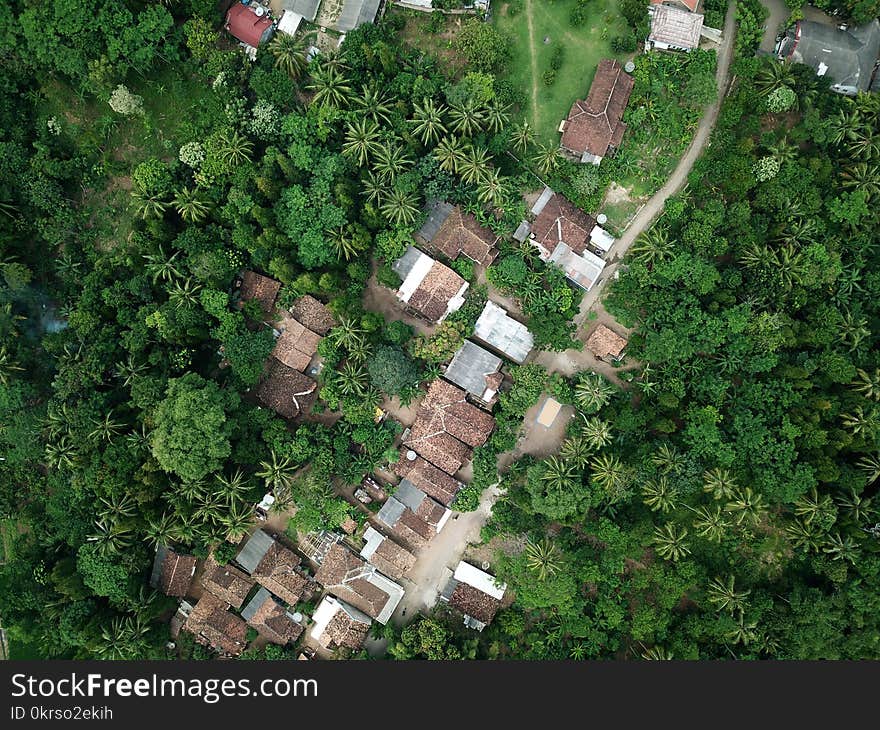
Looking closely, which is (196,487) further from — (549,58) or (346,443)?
(549,58)

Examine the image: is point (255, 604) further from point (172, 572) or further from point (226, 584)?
point (172, 572)

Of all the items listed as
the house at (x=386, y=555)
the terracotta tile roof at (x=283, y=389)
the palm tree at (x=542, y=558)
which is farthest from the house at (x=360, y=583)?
the terracotta tile roof at (x=283, y=389)

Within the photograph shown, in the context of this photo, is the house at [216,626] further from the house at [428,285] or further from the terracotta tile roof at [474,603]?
the house at [428,285]

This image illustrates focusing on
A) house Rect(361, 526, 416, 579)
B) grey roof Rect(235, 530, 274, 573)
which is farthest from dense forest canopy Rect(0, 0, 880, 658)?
house Rect(361, 526, 416, 579)

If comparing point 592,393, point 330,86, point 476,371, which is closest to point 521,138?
point 330,86

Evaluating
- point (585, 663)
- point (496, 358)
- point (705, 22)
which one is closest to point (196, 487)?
Answer: point (496, 358)

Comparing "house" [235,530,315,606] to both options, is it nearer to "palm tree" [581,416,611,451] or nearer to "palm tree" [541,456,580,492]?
"palm tree" [541,456,580,492]
